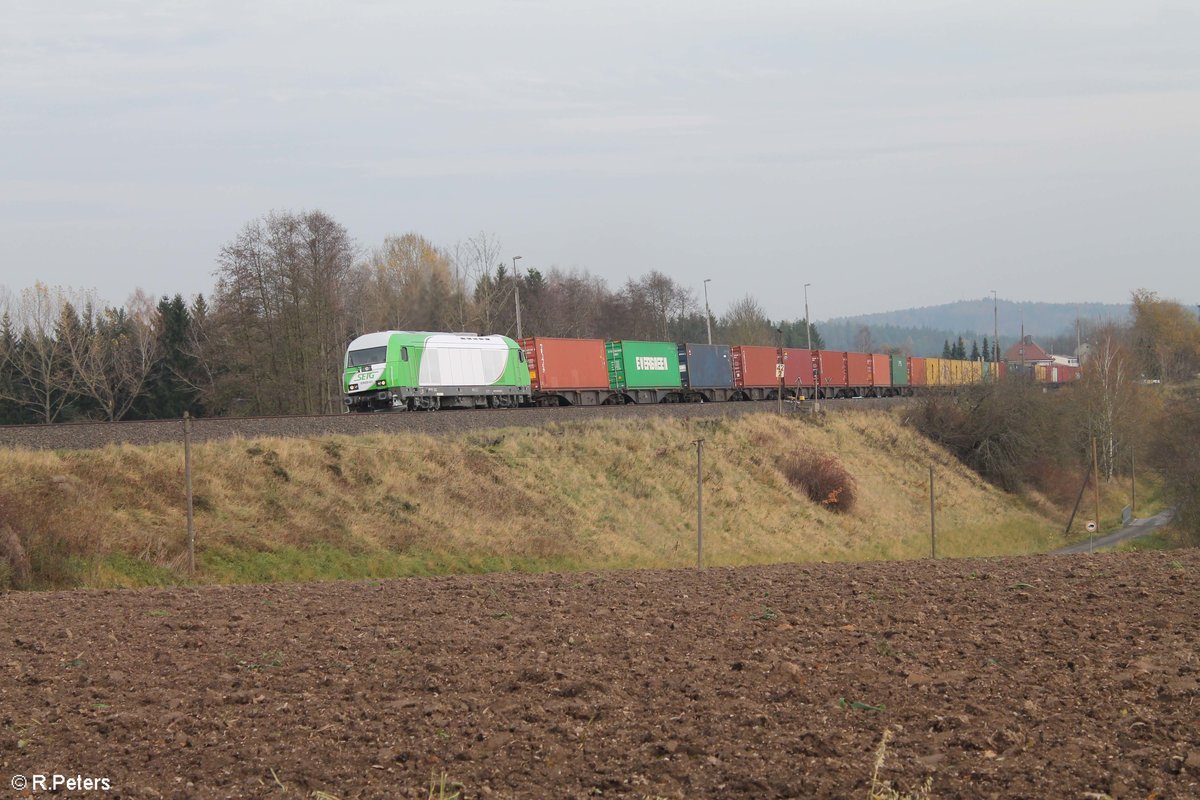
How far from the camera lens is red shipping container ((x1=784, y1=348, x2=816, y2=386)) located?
56812mm

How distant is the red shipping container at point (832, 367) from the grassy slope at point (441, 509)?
18.1 m

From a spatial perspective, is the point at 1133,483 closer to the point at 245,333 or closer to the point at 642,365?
the point at 642,365

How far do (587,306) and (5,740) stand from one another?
88.9 metres

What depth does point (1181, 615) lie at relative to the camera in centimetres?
906

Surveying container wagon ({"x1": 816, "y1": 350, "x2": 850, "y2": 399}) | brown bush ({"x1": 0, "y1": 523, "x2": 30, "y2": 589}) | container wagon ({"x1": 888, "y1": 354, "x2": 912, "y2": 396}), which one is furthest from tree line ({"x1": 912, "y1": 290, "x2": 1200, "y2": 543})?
brown bush ({"x1": 0, "y1": 523, "x2": 30, "y2": 589})

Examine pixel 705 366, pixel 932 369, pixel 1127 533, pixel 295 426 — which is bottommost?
pixel 1127 533

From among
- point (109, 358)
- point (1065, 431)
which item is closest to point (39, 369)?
point (109, 358)

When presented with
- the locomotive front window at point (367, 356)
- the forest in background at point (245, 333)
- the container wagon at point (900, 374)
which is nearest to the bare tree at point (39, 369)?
the forest in background at point (245, 333)

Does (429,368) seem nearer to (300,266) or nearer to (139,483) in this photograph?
(139,483)

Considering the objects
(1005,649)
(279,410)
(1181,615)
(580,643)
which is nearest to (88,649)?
(580,643)

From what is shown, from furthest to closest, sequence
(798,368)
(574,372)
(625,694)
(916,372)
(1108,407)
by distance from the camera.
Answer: (916,372) → (1108,407) → (798,368) → (574,372) → (625,694)

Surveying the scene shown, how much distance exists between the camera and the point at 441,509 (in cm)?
2491

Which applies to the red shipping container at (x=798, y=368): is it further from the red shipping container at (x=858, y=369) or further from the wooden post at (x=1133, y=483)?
the wooden post at (x=1133, y=483)

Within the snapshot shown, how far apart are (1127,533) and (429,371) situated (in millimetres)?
33685
